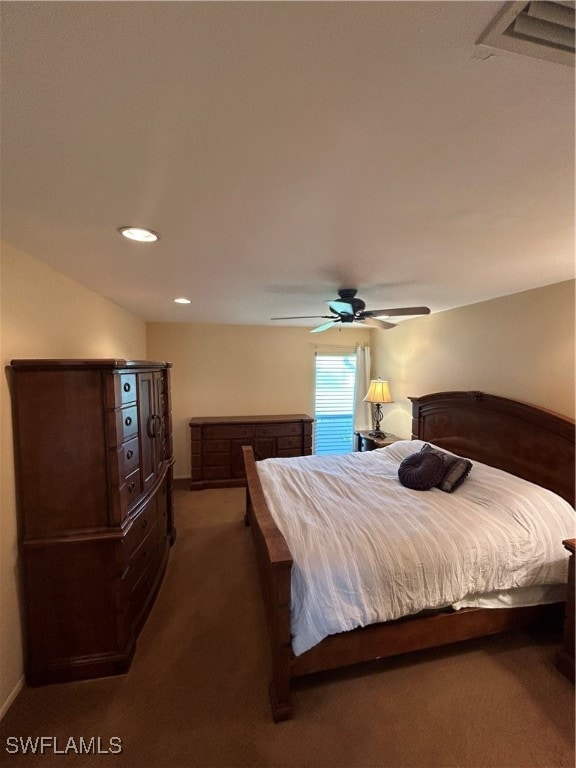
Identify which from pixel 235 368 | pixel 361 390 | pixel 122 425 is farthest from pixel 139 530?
pixel 361 390

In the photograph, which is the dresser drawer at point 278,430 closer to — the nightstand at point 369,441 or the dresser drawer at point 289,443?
the dresser drawer at point 289,443

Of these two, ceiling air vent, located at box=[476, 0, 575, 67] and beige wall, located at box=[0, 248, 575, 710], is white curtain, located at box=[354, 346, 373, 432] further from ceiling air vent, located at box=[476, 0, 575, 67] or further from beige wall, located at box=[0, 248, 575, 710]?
ceiling air vent, located at box=[476, 0, 575, 67]

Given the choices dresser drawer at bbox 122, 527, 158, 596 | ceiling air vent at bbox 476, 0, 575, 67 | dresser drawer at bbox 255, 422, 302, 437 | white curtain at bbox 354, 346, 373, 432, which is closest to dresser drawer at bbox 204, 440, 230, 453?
dresser drawer at bbox 255, 422, 302, 437

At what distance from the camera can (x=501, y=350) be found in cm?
279

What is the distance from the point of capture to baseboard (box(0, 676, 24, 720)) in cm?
153

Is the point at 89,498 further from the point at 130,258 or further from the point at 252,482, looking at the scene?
the point at 130,258

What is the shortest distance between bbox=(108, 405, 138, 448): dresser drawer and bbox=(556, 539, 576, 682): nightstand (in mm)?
2582

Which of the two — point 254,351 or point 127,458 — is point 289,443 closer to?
point 254,351

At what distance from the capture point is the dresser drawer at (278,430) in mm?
4465

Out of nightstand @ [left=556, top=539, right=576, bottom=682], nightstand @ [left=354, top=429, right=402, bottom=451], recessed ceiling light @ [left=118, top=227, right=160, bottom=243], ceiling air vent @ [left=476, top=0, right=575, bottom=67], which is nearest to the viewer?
ceiling air vent @ [left=476, top=0, right=575, bottom=67]

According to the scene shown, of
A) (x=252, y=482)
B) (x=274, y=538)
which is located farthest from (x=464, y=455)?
(x=274, y=538)

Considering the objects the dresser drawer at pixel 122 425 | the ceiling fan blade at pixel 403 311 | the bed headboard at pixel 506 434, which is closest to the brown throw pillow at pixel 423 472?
the bed headboard at pixel 506 434

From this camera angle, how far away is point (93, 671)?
1736 mm

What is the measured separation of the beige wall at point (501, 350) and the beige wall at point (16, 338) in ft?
11.3
